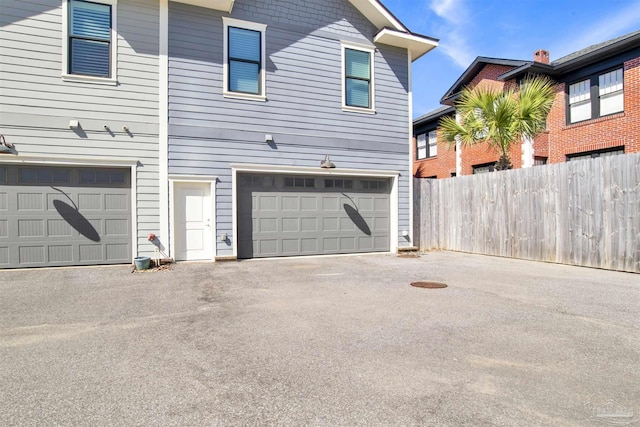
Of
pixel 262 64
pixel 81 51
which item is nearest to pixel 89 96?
pixel 81 51

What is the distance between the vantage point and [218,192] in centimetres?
877

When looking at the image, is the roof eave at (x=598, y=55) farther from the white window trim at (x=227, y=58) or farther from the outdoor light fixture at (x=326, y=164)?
the white window trim at (x=227, y=58)

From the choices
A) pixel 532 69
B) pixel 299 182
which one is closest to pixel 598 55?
pixel 532 69

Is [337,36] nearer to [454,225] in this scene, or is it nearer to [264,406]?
[454,225]

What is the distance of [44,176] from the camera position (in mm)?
7660

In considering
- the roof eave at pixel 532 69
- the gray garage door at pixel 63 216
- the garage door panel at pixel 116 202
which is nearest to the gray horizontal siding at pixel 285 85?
the garage door panel at pixel 116 202

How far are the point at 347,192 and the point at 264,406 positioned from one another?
8.17 metres

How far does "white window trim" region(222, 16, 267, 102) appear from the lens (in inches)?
→ 349

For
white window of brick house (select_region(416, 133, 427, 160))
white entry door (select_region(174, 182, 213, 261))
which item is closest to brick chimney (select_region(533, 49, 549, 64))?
white window of brick house (select_region(416, 133, 427, 160))

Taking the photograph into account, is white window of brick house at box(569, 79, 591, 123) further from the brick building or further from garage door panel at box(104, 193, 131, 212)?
garage door panel at box(104, 193, 131, 212)

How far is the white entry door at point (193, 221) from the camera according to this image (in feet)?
28.2

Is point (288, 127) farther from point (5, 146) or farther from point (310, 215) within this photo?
point (5, 146)

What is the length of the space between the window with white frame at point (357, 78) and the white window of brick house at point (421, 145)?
10.7 meters

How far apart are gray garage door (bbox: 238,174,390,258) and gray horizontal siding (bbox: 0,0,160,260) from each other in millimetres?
2282
